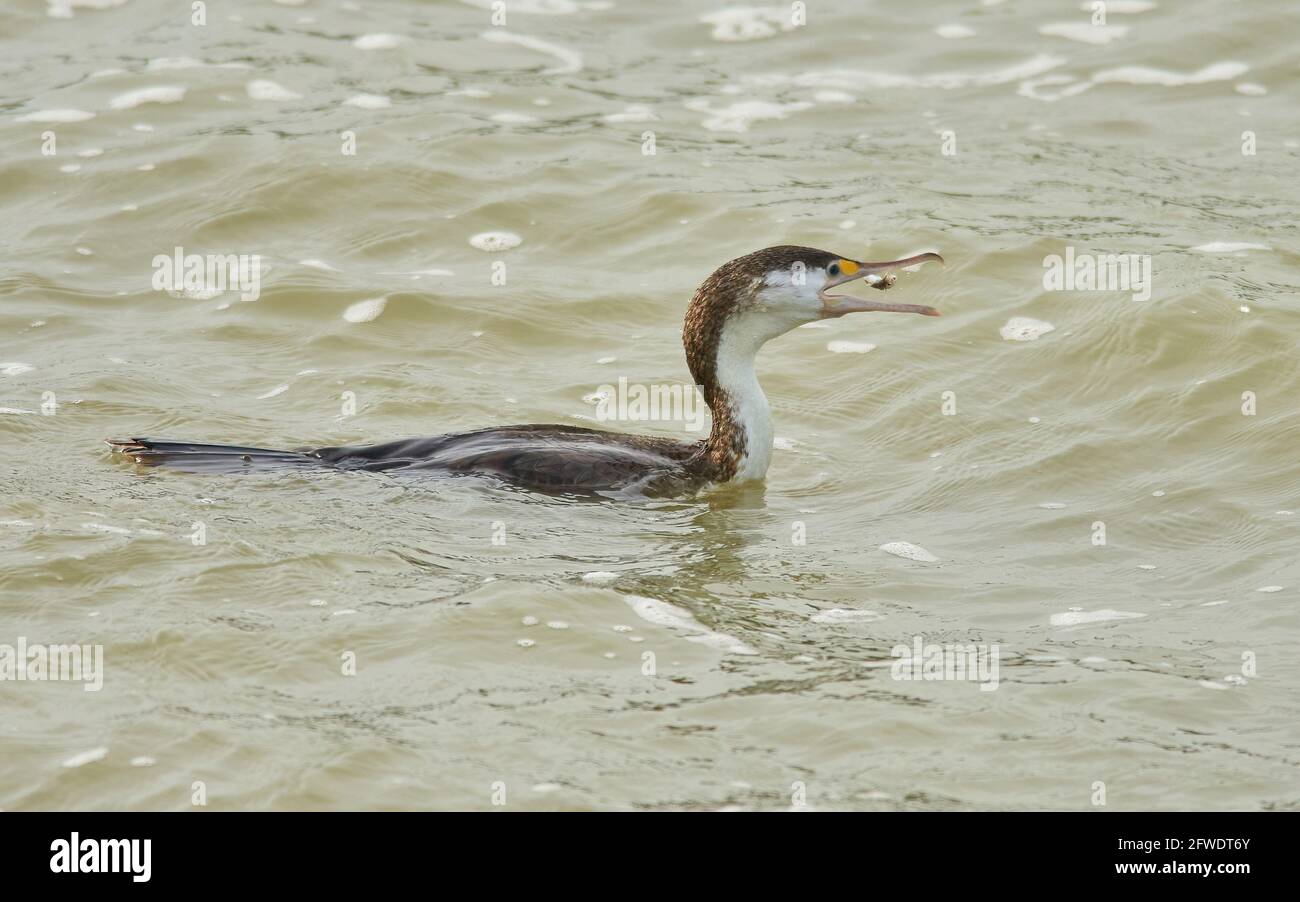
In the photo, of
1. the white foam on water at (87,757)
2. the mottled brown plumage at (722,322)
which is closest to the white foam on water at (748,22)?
the mottled brown plumage at (722,322)

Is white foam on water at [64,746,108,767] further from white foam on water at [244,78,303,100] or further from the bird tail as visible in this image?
white foam on water at [244,78,303,100]

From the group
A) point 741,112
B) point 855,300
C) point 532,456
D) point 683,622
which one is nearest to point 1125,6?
point 741,112

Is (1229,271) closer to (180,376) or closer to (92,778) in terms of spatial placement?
(180,376)

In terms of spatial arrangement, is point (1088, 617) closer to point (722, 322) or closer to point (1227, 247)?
point (722, 322)

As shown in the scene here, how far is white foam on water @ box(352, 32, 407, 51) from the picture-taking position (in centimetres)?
1376

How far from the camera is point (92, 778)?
5160 millimetres

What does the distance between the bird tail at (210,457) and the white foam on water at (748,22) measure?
23.4 feet

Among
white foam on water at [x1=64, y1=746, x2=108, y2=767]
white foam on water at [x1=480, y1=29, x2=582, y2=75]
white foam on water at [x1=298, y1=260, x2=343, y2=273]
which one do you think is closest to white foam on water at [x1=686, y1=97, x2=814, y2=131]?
white foam on water at [x1=480, y1=29, x2=582, y2=75]

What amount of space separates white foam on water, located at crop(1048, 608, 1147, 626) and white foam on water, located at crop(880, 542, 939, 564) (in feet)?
2.50

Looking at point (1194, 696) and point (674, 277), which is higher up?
point (674, 277)

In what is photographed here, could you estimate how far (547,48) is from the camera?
13789 millimetres
